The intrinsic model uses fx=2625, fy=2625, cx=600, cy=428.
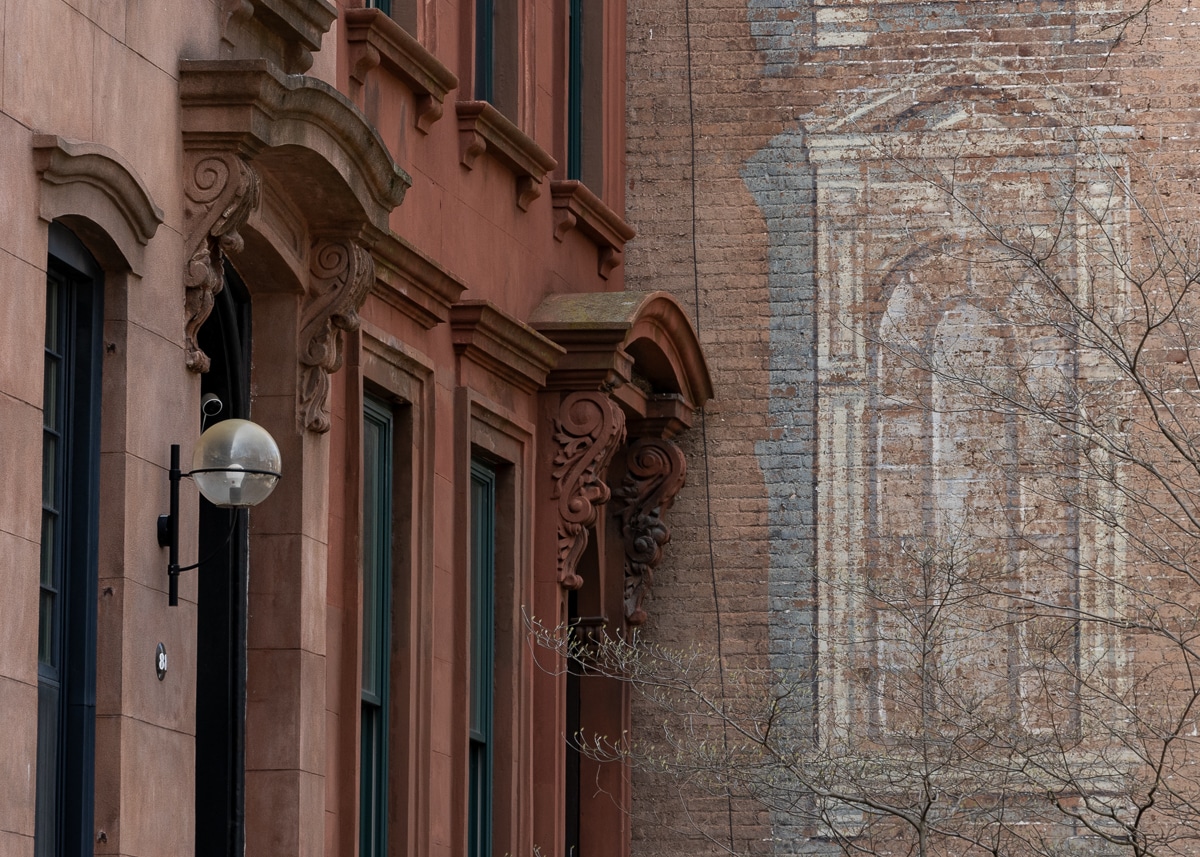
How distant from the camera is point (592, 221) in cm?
1862

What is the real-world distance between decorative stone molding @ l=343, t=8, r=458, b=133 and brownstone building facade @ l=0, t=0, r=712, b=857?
2cm

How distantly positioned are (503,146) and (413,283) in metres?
2.06

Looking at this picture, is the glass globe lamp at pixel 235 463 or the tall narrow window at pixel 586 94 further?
the tall narrow window at pixel 586 94

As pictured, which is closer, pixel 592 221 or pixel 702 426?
pixel 592 221

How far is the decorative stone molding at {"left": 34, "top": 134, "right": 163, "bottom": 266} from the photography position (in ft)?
32.1

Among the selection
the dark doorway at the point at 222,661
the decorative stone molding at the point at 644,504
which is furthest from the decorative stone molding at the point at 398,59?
the decorative stone molding at the point at 644,504

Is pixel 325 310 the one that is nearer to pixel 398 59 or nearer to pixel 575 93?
pixel 398 59

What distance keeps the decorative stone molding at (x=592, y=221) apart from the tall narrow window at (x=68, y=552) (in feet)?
25.4

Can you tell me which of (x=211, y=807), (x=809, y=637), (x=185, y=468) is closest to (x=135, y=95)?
(x=185, y=468)

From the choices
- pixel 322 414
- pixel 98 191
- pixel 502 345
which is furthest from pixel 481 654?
pixel 98 191

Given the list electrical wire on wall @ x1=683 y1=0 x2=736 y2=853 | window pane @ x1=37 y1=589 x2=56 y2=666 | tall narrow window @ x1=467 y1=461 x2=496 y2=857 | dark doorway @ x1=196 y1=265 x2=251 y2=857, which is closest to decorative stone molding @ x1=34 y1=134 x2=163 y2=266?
window pane @ x1=37 y1=589 x2=56 y2=666

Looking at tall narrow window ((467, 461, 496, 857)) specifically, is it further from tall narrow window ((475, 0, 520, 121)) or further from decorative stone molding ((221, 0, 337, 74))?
decorative stone molding ((221, 0, 337, 74))

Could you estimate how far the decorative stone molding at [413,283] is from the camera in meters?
14.2

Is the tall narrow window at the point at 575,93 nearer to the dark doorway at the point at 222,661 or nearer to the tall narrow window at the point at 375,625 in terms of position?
the tall narrow window at the point at 375,625
